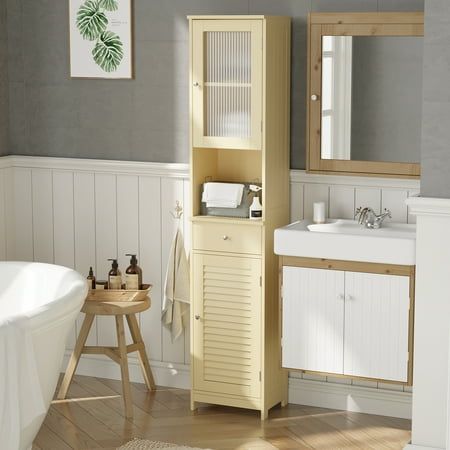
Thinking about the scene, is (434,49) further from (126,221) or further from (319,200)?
(126,221)

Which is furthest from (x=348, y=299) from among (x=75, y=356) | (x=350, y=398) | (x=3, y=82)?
(x=3, y=82)

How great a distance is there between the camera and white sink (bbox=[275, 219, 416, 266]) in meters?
4.57

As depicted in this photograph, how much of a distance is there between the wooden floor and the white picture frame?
1.68 meters

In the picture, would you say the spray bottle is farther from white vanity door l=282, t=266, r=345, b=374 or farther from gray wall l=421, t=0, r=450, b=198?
gray wall l=421, t=0, r=450, b=198

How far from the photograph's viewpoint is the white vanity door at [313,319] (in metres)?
4.78

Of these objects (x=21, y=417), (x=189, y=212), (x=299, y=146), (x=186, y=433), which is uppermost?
(x=299, y=146)

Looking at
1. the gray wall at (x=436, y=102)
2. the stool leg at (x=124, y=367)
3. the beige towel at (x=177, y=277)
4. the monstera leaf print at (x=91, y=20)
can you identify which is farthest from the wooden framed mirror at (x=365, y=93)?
the stool leg at (x=124, y=367)

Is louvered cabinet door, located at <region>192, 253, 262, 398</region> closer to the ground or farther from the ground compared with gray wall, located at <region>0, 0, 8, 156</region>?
closer to the ground

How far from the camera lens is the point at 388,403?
514 cm

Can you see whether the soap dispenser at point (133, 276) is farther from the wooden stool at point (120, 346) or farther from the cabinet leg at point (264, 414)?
the cabinet leg at point (264, 414)

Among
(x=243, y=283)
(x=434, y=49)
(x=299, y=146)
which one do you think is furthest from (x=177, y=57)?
(x=434, y=49)

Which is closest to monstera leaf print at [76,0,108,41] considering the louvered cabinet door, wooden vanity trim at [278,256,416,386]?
the louvered cabinet door

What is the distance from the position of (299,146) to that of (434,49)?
108 cm

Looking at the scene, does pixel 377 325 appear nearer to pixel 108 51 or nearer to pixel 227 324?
pixel 227 324
